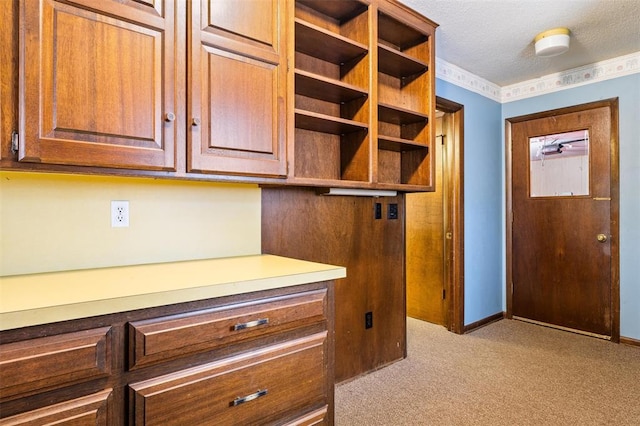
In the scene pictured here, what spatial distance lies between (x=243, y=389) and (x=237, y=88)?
3.88 ft

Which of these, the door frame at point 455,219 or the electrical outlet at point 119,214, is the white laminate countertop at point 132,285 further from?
the door frame at point 455,219

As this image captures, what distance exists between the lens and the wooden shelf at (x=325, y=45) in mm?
1841

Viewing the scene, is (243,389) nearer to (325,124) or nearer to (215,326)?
(215,326)

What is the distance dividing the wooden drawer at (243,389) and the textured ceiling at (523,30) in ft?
6.98

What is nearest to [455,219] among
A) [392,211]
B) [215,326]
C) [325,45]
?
[392,211]

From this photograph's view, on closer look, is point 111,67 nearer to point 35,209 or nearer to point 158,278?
point 35,209

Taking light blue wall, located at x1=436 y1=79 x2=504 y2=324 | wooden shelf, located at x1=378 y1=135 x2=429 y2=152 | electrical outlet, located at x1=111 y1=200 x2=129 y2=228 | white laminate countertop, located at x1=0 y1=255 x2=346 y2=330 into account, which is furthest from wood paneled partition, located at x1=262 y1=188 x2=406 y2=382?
light blue wall, located at x1=436 y1=79 x2=504 y2=324

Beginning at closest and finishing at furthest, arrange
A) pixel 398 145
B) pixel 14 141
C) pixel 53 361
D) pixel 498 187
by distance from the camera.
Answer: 1. pixel 53 361
2. pixel 14 141
3. pixel 398 145
4. pixel 498 187

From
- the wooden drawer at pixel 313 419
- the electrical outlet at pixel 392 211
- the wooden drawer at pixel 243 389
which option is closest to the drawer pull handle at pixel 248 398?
the wooden drawer at pixel 243 389

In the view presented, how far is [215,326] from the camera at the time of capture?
1.14m

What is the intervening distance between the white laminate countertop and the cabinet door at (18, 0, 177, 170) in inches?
16.1

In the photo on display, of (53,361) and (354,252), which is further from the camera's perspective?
(354,252)

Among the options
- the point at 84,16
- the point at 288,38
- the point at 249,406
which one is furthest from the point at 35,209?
the point at 288,38

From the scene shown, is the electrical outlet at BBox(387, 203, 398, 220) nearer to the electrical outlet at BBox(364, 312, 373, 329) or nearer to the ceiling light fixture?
the electrical outlet at BBox(364, 312, 373, 329)
